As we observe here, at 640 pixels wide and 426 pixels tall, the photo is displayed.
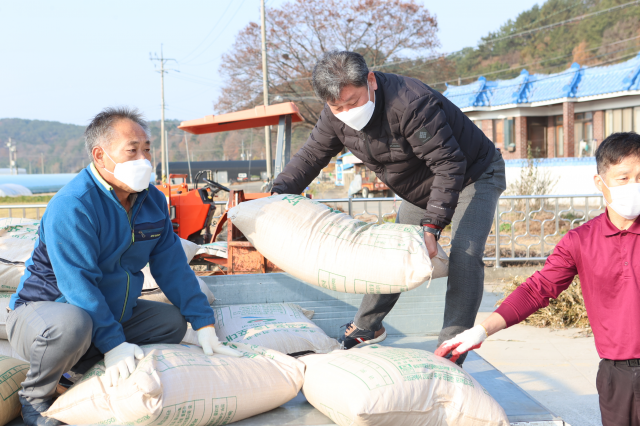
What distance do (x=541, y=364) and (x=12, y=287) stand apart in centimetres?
316

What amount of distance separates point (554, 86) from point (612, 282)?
18256 mm

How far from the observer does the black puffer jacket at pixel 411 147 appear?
1.93 meters

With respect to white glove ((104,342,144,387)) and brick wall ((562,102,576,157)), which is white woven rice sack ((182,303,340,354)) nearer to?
white glove ((104,342,144,387))

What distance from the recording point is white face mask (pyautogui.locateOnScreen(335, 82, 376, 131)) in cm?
194

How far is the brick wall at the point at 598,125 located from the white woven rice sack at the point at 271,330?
17.5 metres

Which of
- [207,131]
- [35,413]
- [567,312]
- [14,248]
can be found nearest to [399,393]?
[35,413]

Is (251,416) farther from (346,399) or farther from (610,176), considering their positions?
(610,176)

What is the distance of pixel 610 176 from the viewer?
1536 millimetres

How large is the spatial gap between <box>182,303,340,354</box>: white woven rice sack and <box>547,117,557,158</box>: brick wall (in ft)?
Result: 62.7

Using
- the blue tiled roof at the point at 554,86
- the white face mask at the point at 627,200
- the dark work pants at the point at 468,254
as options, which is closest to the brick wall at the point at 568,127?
the blue tiled roof at the point at 554,86

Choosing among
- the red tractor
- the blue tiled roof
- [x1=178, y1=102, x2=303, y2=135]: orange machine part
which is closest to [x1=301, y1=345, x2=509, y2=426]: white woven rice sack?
the red tractor

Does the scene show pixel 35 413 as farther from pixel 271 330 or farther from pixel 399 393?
pixel 399 393

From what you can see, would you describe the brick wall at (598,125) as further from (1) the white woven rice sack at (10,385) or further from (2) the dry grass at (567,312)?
(1) the white woven rice sack at (10,385)

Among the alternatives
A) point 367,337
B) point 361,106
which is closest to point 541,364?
point 367,337
